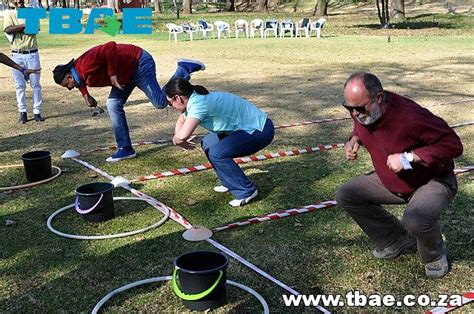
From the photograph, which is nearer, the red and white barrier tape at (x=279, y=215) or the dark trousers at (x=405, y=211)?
the dark trousers at (x=405, y=211)

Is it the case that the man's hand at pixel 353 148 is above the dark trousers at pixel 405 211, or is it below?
above

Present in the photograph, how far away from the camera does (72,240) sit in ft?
15.5

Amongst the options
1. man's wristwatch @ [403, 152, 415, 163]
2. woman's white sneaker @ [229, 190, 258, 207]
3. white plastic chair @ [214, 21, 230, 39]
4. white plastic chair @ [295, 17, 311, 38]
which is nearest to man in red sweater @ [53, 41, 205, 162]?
woman's white sneaker @ [229, 190, 258, 207]

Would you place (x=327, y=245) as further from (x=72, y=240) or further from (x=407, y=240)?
(x=72, y=240)

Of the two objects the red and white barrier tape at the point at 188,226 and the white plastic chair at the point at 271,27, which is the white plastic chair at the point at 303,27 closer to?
the white plastic chair at the point at 271,27

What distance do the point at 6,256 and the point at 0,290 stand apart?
584 millimetres

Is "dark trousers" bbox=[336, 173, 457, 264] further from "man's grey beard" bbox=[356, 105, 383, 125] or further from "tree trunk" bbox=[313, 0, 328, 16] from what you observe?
"tree trunk" bbox=[313, 0, 328, 16]

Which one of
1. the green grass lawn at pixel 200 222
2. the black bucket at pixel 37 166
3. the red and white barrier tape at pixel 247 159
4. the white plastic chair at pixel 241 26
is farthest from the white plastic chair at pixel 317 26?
the black bucket at pixel 37 166

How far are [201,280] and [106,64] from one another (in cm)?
397

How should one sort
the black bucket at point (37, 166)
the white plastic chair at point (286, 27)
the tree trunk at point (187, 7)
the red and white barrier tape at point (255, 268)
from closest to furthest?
the red and white barrier tape at point (255, 268) < the black bucket at point (37, 166) < the white plastic chair at point (286, 27) < the tree trunk at point (187, 7)

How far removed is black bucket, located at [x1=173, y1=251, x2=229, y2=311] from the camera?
3393 millimetres

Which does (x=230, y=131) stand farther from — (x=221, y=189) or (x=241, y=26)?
(x=241, y=26)

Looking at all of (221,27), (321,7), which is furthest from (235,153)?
(321,7)

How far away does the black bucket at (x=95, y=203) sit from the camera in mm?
4953
